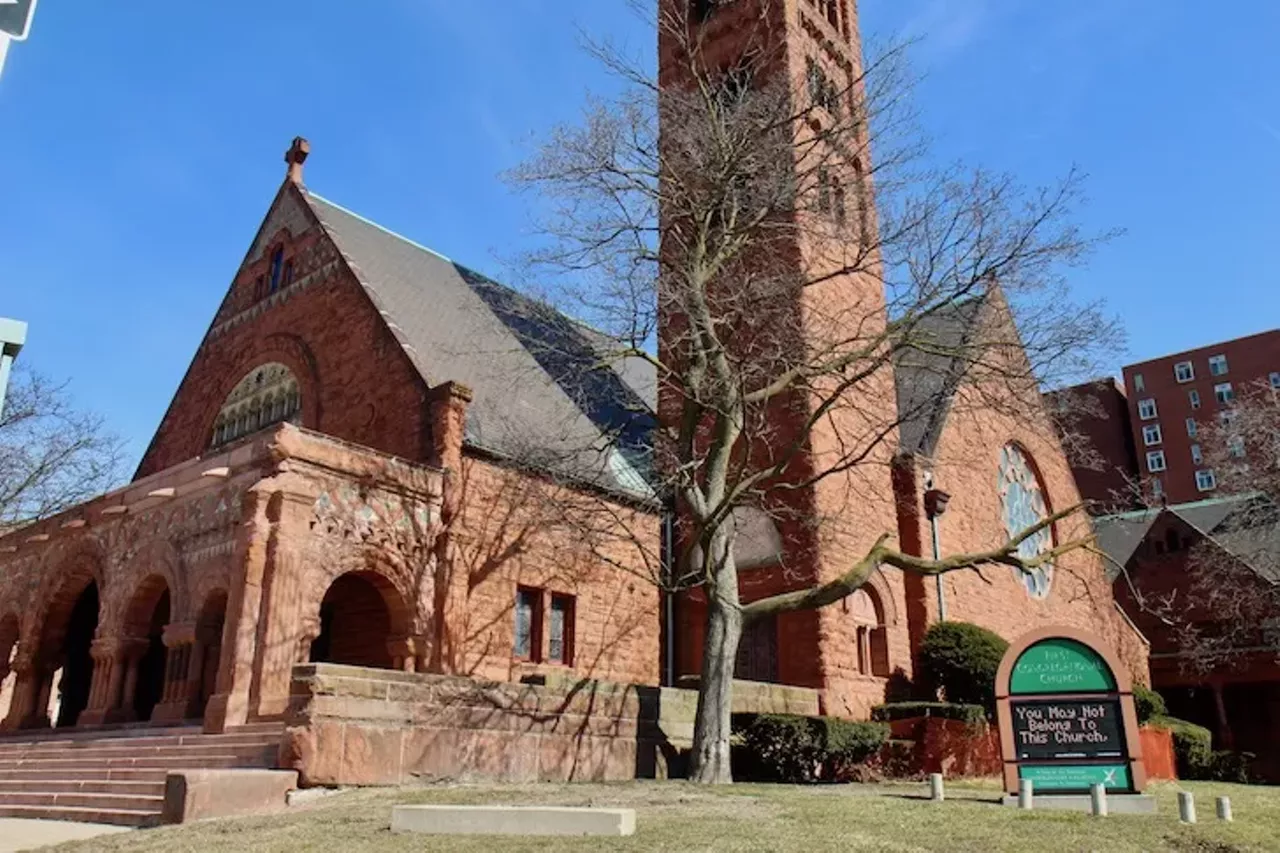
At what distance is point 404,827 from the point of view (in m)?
8.71

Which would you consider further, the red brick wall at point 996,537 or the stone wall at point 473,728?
the red brick wall at point 996,537

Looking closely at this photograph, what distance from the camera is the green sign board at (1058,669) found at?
37.5 feet

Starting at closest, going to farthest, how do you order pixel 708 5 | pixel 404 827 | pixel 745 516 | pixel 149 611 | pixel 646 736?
pixel 404 827
pixel 646 736
pixel 149 611
pixel 745 516
pixel 708 5

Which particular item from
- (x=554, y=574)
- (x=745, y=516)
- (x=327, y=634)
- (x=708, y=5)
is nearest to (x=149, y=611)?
(x=327, y=634)

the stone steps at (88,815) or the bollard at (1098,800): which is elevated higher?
the bollard at (1098,800)

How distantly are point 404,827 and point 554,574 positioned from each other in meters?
11.9

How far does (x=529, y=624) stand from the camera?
66.1 feet

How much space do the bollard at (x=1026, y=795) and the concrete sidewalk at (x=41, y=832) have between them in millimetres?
9103

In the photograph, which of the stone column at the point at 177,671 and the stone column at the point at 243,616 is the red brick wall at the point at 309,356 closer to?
the stone column at the point at 243,616

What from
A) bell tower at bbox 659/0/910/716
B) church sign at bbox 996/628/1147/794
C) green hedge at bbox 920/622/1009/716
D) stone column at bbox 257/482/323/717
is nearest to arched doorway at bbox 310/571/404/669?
stone column at bbox 257/482/323/717

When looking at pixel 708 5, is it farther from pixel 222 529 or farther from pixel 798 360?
pixel 222 529

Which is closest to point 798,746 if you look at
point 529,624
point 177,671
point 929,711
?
point 929,711

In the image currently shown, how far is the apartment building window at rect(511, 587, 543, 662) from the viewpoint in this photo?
19.9 m

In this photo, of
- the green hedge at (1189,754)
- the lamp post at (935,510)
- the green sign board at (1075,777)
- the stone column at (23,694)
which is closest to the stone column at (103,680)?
the stone column at (23,694)
